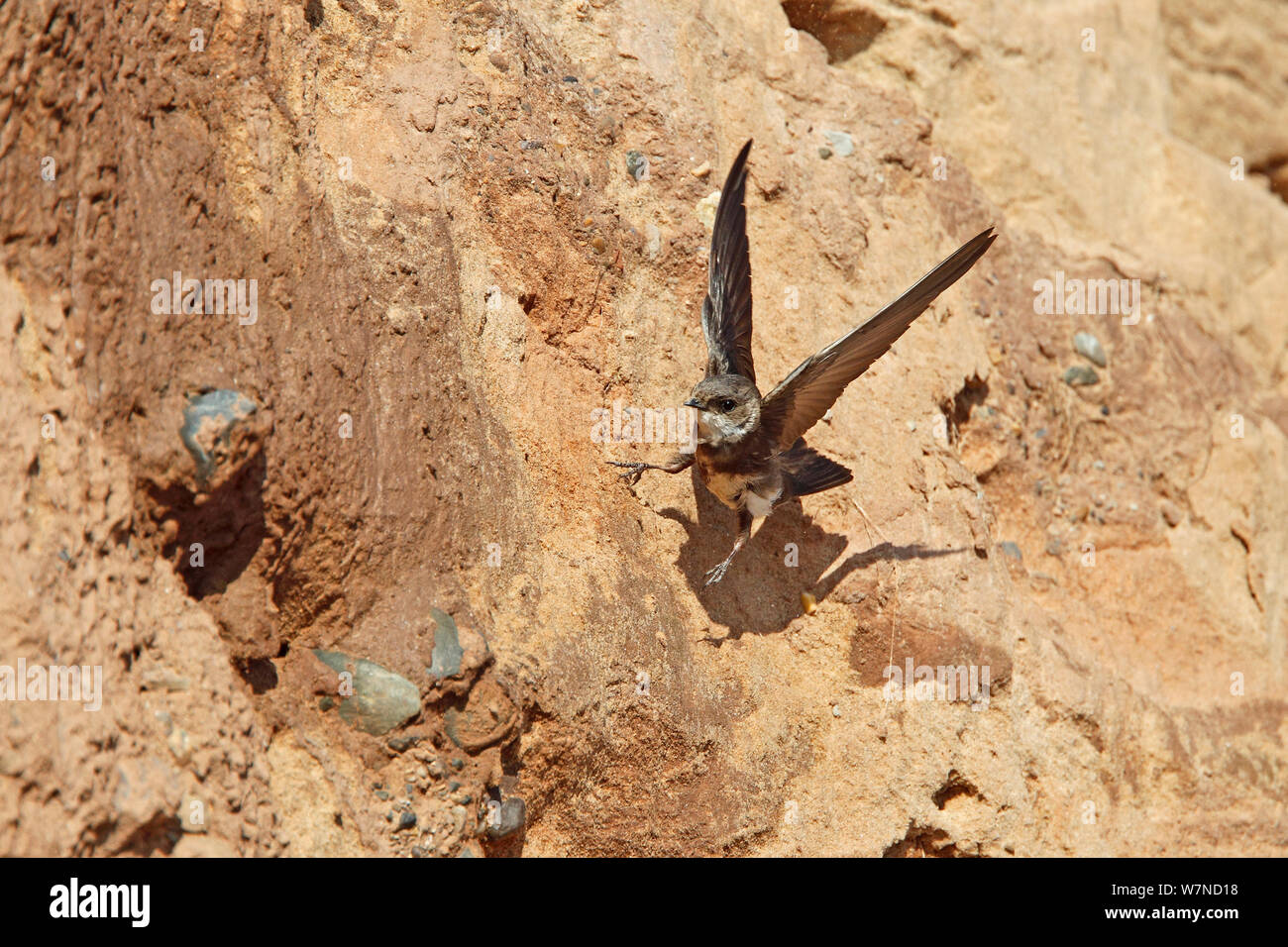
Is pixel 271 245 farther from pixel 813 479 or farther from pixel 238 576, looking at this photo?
pixel 813 479

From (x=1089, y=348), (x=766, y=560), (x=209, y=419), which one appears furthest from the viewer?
(x=1089, y=348)
